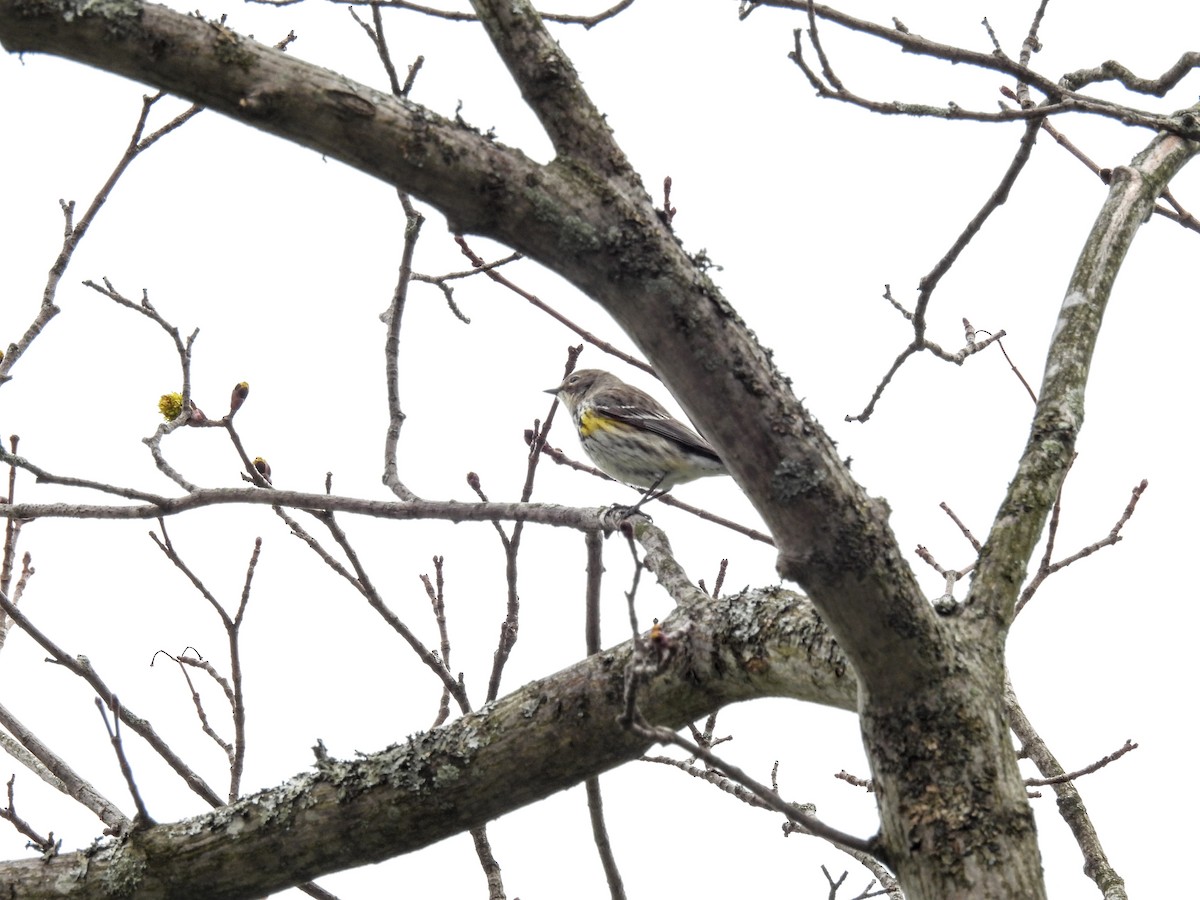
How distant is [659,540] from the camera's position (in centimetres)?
404

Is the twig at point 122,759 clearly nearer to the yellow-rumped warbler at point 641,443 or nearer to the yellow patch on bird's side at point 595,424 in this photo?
the yellow-rumped warbler at point 641,443

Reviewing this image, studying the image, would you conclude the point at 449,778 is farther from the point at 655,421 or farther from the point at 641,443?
the point at 655,421

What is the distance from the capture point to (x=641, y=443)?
9234mm

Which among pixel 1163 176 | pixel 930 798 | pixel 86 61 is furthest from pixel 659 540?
pixel 86 61

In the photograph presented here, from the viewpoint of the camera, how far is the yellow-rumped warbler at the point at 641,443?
9.13 m

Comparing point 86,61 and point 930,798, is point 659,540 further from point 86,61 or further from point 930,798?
point 86,61

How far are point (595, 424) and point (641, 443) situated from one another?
770 millimetres

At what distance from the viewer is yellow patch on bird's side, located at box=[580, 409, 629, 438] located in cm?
970

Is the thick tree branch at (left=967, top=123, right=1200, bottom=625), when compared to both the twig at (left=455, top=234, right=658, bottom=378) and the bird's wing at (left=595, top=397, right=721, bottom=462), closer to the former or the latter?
the twig at (left=455, top=234, right=658, bottom=378)

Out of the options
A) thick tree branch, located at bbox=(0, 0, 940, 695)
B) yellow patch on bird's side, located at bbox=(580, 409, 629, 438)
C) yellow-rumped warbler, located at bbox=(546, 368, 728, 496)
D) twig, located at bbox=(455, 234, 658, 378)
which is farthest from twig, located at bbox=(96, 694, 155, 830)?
yellow patch on bird's side, located at bbox=(580, 409, 629, 438)

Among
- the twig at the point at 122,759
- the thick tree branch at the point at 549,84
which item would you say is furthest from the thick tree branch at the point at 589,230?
the twig at the point at 122,759

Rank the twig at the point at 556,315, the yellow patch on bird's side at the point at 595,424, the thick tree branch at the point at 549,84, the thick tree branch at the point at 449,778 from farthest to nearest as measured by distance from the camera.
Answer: the yellow patch on bird's side at the point at 595,424 → the twig at the point at 556,315 → the thick tree branch at the point at 449,778 → the thick tree branch at the point at 549,84

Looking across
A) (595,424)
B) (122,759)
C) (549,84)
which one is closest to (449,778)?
(122,759)

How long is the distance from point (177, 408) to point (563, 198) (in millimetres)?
3174
